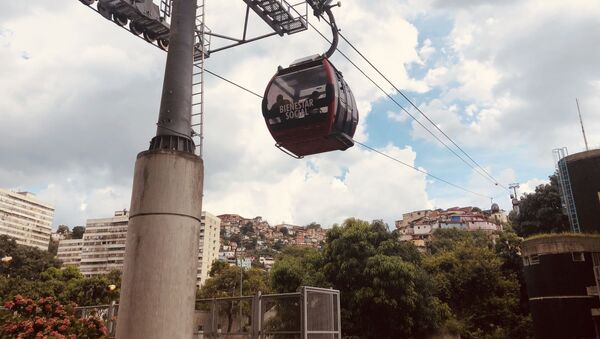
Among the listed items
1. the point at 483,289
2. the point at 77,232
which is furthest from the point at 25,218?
the point at 483,289

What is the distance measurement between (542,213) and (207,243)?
9557 centimetres

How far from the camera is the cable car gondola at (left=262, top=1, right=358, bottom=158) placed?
9.70 m

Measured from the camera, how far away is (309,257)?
31.3 metres

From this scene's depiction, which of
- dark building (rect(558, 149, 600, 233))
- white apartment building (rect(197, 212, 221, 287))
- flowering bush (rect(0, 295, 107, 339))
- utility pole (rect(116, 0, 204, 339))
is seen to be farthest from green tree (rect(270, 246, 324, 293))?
white apartment building (rect(197, 212, 221, 287))

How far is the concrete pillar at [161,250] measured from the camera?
504 cm

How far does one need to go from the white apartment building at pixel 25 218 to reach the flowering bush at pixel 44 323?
14306 cm

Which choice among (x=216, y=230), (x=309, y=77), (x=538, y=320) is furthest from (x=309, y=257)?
(x=216, y=230)

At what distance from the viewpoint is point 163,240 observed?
517cm

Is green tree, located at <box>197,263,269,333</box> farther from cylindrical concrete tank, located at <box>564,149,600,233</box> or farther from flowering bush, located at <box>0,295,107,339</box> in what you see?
flowering bush, located at <box>0,295,107,339</box>

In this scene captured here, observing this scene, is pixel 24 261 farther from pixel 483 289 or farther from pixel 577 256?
pixel 577 256

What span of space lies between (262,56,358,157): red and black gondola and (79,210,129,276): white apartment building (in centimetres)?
11280

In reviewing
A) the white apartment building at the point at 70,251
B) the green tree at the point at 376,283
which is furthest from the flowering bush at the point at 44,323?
the white apartment building at the point at 70,251

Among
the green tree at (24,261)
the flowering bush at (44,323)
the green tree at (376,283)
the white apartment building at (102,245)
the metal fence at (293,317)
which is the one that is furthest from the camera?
the white apartment building at (102,245)

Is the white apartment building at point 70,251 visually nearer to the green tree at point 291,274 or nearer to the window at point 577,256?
the green tree at point 291,274
